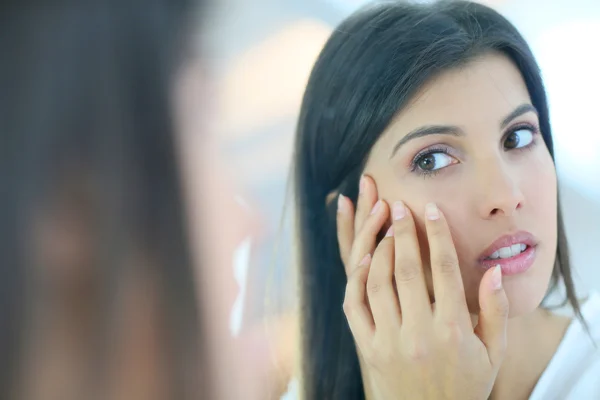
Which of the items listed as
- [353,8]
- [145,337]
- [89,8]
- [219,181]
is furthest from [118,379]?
[353,8]

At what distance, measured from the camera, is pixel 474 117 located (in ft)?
1.70

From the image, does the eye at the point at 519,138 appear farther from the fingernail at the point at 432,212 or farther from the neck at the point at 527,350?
the neck at the point at 527,350

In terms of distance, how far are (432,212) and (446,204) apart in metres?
0.02

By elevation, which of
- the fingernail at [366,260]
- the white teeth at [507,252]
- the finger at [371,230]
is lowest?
the fingernail at [366,260]

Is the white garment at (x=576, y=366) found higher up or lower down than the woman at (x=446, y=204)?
lower down

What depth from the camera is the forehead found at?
52cm

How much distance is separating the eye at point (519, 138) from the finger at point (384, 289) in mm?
147

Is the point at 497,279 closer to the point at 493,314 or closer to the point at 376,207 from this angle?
the point at 493,314

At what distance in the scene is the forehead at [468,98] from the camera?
1.71ft

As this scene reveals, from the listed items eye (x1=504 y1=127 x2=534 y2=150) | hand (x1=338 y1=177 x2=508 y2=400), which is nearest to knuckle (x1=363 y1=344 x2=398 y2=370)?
hand (x1=338 y1=177 x2=508 y2=400)

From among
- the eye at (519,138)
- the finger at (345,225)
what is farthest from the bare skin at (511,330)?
the eye at (519,138)

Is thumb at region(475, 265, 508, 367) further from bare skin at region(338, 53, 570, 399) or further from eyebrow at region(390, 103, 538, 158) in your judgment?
eyebrow at region(390, 103, 538, 158)

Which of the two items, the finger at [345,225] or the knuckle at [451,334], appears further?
the finger at [345,225]

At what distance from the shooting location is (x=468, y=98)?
0.52 metres
